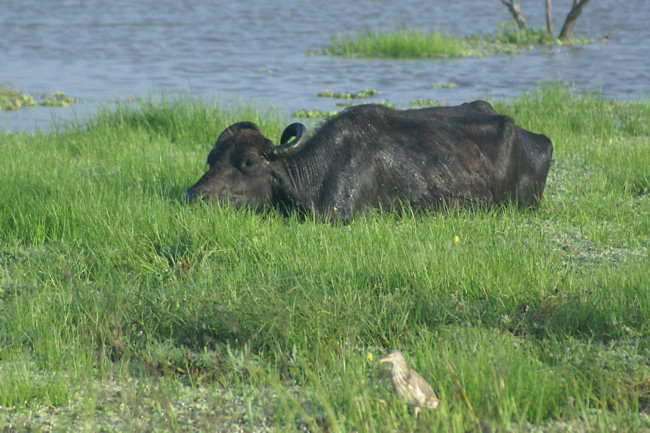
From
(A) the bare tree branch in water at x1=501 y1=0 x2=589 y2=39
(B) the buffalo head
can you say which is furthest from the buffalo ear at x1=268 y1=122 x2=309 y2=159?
(A) the bare tree branch in water at x1=501 y1=0 x2=589 y2=39

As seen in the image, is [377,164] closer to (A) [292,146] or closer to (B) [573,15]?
(A) [292,146]

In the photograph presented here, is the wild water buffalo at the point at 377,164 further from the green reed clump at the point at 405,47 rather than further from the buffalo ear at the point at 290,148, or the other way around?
the green reed clump at the point at 405,47

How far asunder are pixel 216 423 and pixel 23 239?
129 inches

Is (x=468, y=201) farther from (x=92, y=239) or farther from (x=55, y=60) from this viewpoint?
(x=55, y=60)

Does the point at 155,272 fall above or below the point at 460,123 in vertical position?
below

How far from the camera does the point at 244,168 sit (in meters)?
6.78

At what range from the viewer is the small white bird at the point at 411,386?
3486 mm

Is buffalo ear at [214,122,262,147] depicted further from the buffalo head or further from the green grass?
the green grass

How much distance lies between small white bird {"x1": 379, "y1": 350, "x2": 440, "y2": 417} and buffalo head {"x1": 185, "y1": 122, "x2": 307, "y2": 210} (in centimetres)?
326

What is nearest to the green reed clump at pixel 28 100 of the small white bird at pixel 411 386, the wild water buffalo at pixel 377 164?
the wild water buffalo at pixel 377 164

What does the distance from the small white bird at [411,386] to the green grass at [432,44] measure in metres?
18.0

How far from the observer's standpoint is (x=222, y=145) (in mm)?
6945

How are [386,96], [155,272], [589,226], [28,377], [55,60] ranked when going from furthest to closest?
[55,60] → [386,96] → [589,226] → [155,272] → [28,377]

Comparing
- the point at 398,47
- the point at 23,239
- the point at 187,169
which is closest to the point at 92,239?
the point at 23,239
